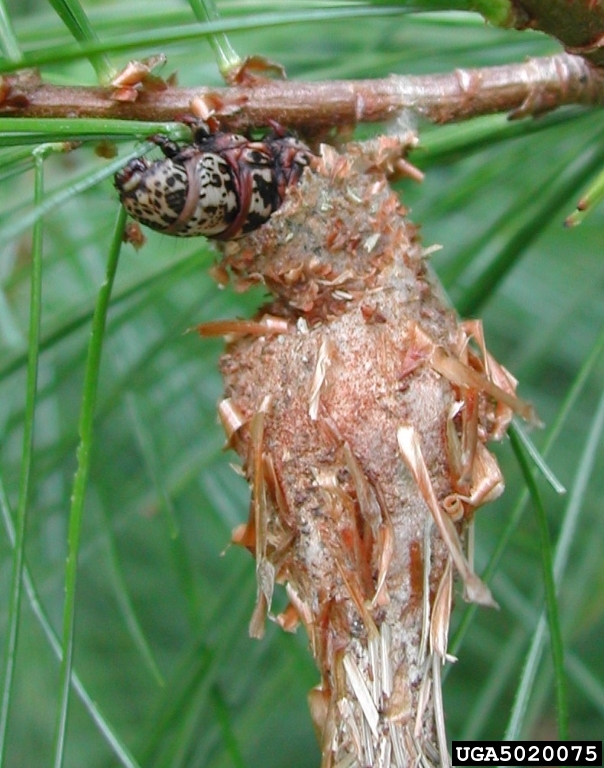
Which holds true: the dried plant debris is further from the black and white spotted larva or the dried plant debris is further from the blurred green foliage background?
the blurred green foliage background

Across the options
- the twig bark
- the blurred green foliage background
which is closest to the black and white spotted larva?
the twig bark

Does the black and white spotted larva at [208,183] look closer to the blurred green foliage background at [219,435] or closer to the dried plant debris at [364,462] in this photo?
the dried plant debris at [364,462]

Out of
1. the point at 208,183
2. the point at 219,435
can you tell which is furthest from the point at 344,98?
the point at 219,435

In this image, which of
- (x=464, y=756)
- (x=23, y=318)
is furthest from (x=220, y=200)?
(x=23, y=318)

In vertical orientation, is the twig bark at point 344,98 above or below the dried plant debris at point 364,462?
above

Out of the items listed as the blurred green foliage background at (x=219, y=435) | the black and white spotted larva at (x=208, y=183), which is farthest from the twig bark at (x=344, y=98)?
the blurred green foliage background at (x=219, y=435)
